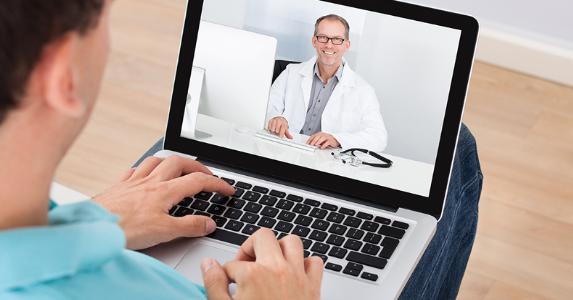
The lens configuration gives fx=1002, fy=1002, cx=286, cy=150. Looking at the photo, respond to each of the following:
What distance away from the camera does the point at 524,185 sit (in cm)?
238

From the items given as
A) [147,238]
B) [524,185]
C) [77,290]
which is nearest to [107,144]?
[524,185]

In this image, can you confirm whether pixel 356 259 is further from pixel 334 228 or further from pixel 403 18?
pixel 403 18

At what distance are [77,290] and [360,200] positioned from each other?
595 millimetres

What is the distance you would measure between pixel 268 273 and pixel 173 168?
0.26m

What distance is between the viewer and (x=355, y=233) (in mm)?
1159

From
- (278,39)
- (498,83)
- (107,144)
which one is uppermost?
(278,39)

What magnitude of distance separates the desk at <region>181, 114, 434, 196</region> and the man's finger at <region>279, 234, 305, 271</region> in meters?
0.26

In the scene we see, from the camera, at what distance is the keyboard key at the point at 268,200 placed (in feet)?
3.94

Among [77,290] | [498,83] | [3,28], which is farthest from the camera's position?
[498,83]

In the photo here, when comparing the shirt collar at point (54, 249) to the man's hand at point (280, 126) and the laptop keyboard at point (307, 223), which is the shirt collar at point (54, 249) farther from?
the man's hand at point (280, 126)

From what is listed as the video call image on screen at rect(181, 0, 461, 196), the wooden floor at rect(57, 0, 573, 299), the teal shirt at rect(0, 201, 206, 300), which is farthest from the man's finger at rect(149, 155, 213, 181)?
the wooden floor at rect(57, 0, 573, 299)

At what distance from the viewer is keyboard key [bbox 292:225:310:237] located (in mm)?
1162

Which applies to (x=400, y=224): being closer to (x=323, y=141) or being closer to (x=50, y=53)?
(x=323, y=141)

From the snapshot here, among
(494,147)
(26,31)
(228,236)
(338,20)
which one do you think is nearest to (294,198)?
(228,236)
